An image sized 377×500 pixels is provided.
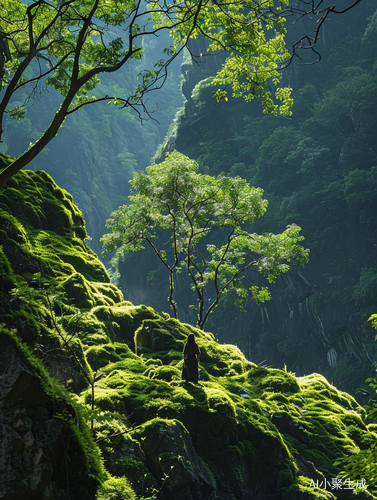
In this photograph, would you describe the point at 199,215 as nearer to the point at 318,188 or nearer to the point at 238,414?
the point at 238,414

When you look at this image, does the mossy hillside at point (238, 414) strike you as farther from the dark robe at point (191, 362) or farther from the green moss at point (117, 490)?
→ the green moss at point (117, 490)

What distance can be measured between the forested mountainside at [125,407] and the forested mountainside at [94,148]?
48.4 meters

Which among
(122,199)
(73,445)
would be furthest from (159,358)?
(122,199)

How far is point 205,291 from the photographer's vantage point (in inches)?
1328

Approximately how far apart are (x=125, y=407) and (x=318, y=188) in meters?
27.7

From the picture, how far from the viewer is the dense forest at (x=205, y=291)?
12.4 ft

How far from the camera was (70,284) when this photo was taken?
770 centimetres

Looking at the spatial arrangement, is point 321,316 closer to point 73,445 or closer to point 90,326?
point 90,326

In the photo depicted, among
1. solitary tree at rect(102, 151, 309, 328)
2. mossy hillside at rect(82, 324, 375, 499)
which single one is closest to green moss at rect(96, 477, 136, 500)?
mossy hillside at rect(82, 324, 375, 499)

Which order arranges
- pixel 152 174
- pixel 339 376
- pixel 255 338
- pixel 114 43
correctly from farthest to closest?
pixel 255 338 < pixel 339 376 < pixel 152 174 < pixel 114 43

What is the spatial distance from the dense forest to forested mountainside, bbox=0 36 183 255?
24.8m

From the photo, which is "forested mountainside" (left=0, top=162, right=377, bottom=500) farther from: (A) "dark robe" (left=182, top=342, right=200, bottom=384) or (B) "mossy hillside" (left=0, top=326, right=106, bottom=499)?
(A) "dark robe" (left=182, top=342, right=200, bottom=384)

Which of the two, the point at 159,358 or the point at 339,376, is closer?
the point at 159,358

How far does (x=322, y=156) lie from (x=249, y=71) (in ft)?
87.1
